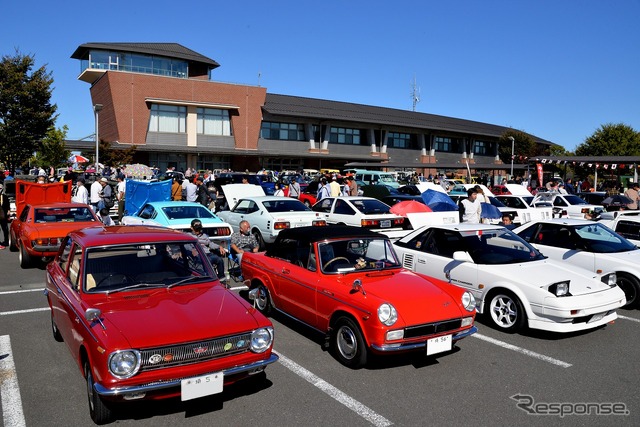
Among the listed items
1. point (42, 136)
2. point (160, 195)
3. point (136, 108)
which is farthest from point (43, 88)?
point (160, 195)

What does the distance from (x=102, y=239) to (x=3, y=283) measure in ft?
17.9

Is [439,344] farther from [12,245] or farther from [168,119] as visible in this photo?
[168,119]

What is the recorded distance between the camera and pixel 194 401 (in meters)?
4.50

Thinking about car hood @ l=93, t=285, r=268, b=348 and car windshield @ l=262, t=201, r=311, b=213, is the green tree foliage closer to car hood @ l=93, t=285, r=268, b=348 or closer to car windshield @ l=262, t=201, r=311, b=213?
car windshield @ l=262, t=201, r=311, b=213

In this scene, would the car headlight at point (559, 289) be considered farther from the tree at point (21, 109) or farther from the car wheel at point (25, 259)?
the tree at point (21, 109)

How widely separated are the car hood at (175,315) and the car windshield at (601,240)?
6610 millimetres

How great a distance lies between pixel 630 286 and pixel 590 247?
0.87 metres

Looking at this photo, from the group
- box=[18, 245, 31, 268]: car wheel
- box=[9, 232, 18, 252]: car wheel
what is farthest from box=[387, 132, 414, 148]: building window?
box=[18, 245, 31, 268]: car wheel

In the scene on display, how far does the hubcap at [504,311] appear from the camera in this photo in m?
6.68

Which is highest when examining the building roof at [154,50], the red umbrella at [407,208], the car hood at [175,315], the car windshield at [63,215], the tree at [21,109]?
the building roof at [154,50]

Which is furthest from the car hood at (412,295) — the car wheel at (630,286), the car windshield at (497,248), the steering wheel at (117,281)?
the car wheel at (630,286)

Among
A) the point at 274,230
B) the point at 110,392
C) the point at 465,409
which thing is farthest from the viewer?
the point at 274,230

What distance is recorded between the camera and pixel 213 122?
47.8 meters

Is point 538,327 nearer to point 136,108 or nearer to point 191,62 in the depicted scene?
point 136,108
